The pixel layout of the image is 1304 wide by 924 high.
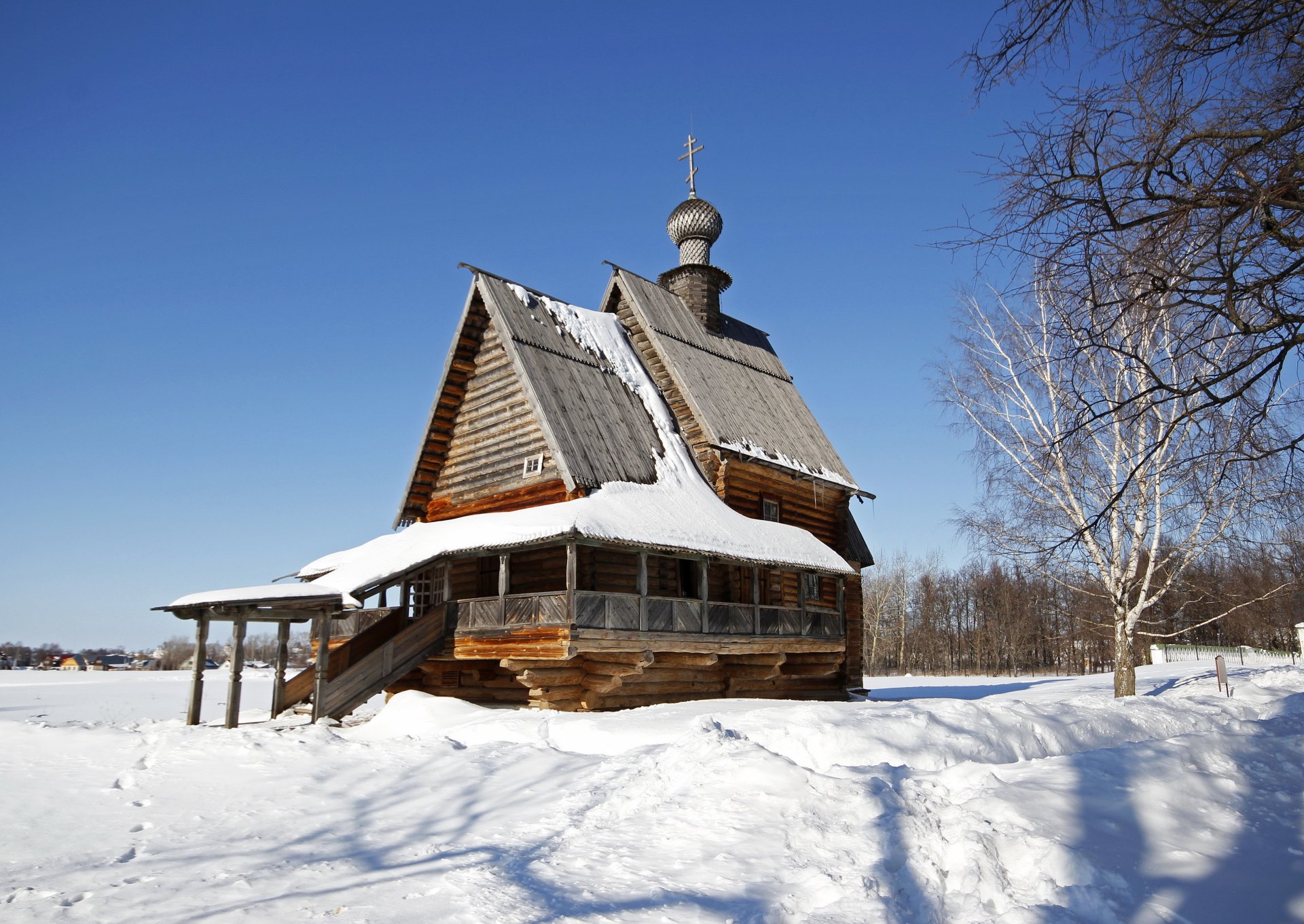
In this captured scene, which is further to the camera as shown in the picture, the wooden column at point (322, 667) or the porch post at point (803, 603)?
the porch post at point (803, 603)

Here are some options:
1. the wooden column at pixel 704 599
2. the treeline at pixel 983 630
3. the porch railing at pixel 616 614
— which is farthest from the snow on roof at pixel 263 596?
the treeline at pixel 983 630

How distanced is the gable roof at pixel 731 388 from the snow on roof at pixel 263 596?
30.2 ft

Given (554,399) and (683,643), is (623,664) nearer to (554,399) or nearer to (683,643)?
(683,643)

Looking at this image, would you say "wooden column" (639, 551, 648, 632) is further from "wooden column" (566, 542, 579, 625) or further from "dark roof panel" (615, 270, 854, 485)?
"dark roof panel" (615, 270, 854, 485)

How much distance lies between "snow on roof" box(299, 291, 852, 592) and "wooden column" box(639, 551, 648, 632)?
63cm

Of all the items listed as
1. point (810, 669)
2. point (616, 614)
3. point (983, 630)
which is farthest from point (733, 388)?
point (983, 630)

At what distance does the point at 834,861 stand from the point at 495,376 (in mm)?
15187

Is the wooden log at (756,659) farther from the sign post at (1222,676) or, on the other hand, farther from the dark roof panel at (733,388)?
the sign post at (1222,676)

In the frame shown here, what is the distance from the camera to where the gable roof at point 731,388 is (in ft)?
71.4

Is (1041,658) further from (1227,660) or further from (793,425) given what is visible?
(793,425)

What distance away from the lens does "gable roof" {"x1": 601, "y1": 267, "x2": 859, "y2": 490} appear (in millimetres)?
21750

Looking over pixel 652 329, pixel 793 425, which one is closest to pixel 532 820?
pixel 652 329

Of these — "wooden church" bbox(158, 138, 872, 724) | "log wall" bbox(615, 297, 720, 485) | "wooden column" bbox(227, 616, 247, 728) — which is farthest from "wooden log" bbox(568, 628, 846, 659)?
"wooden column" bbox(227, 616, 247, 728)

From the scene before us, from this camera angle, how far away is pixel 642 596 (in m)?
16.1
